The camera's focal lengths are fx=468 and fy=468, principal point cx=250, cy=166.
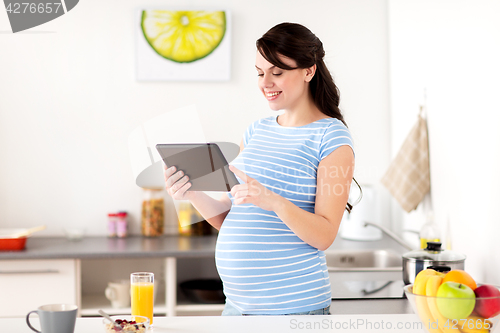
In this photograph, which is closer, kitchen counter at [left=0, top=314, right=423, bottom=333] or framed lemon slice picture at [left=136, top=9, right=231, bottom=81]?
kitchen counter at [left=0, top=314, right=423, bottom=333]

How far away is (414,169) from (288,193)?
105 centimetres

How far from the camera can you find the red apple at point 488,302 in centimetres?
81

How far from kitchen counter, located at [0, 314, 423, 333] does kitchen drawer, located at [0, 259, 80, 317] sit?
0.98 m

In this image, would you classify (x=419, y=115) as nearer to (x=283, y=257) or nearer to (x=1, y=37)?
(x=283, y=257)

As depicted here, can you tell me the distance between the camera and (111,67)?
2.43m

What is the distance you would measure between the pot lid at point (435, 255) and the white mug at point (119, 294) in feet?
4.04

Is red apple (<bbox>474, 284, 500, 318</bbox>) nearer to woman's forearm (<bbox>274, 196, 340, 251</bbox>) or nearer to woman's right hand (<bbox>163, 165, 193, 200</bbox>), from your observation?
Answer: woman's forearm (<bbox>274, 196, 340, 251</bbox>)

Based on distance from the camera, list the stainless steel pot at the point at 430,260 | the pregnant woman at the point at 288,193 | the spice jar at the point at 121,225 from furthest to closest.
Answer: the spice jar at the point at 121,225, the stainless steel pot at the point at 430,260, the pregnant woman at the point at 288,193

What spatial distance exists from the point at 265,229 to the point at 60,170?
164cm

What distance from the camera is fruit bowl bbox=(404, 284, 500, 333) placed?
0.81m

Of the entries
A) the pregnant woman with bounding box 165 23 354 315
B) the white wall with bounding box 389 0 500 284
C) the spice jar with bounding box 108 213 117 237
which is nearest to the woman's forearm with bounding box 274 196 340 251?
the pregnant woman with bounding box 165 23 354 315

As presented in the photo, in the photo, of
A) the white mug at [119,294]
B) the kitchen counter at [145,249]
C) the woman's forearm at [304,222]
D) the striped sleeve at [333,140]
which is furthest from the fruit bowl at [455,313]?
the white mug at [119,294]

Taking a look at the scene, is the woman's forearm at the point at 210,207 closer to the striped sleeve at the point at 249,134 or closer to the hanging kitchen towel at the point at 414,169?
the striped sleeve at the point at 249,134

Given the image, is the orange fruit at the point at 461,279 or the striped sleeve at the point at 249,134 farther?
the striped sleeve at the point at 249,134
